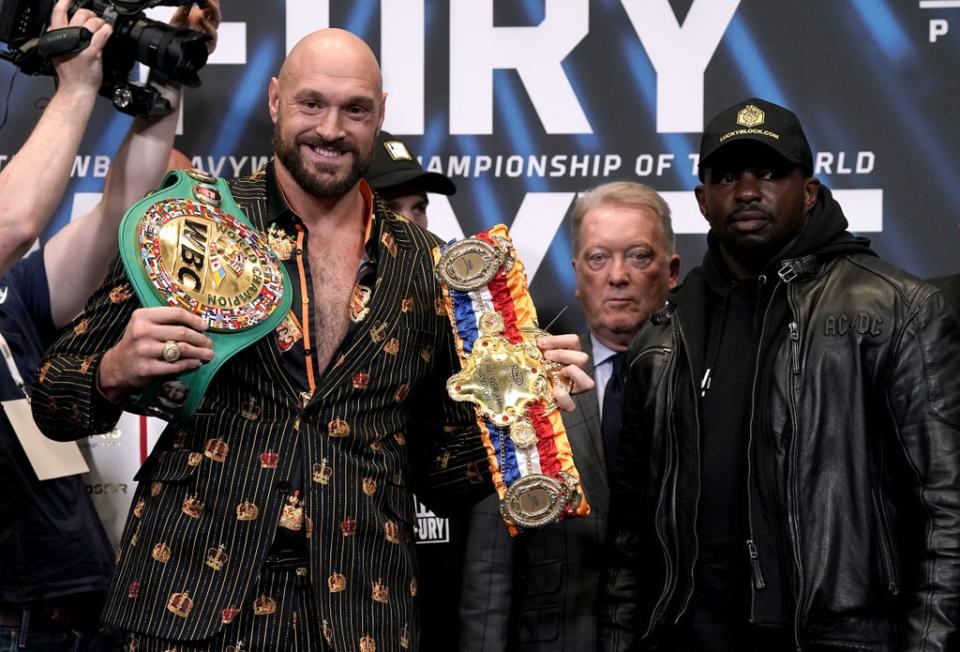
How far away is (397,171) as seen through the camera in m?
3.27

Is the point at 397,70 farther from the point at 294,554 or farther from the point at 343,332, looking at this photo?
the point at 294,554

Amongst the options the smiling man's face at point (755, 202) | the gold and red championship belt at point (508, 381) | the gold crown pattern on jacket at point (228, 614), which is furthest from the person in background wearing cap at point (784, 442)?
the gold crown pattern on jacket at point (228, 614)

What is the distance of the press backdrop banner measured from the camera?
3477 millimetres

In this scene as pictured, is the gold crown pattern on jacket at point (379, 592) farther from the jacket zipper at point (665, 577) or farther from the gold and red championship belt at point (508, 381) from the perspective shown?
the jacket zipper at point (665, 577)

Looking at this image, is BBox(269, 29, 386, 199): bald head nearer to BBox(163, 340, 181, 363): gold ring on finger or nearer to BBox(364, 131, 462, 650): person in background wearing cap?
BBox(163, 340, 181, 363): gold ring on finger

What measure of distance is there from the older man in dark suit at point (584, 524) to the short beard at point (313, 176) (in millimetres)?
908

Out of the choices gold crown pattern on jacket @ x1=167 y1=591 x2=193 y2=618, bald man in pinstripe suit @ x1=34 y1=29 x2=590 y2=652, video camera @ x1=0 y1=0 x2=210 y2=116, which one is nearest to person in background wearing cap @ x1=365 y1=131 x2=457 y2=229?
video camera @ x1=0 y1=0 x2=210 y2=116

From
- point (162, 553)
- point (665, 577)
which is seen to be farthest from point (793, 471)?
point (162, 553)

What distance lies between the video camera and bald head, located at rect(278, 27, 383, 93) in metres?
0.35

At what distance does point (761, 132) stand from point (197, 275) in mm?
1261

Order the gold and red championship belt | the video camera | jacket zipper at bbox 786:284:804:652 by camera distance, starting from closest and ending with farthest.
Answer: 1. the gold and red championship belt
2. jacket zipper at bbox 786:284:804:652
3. the video camera

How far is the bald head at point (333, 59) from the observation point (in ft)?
7.98

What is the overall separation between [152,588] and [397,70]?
183 centimetres

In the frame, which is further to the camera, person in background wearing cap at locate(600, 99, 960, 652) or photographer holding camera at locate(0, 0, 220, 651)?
photographer holding camera at locate(0, 0, 220, 651)
